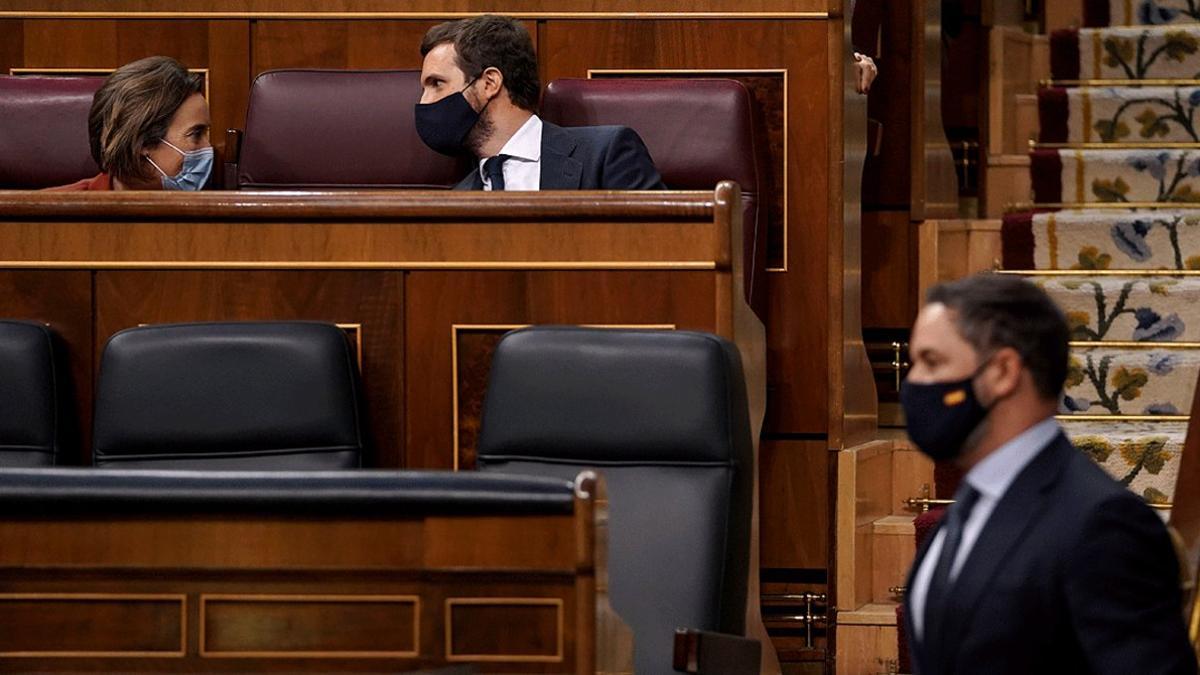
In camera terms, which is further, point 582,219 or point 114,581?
point 582,219

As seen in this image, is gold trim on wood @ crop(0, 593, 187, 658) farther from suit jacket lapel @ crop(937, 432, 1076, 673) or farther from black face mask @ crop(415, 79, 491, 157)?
black face mask @ crop(415, 79, 491, 157)

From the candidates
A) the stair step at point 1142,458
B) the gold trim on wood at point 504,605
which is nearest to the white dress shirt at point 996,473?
the gold trim on wood at point 504,605

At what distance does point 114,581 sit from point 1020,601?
501 millimetres

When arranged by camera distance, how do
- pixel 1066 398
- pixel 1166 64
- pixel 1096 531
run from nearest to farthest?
pixel 1096 531 < pixel 1066 398 < pixel 1166 64

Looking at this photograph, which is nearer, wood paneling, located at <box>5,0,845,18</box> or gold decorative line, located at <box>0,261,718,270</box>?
gold decorative line, located at <box>0,261,718,270</box>

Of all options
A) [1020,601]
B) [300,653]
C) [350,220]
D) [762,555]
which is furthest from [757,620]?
[1020,601]

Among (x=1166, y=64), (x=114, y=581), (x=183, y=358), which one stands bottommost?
(x=114, y=581)

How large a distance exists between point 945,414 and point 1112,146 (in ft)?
→ 5.38

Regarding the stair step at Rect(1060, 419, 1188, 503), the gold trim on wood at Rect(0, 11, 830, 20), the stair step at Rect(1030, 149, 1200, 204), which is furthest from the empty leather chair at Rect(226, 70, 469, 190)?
the stair step at Rect(1030, 149, 1200, 204)

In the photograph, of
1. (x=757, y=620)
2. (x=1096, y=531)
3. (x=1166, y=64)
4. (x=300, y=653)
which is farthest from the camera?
(x=1166, y=64)

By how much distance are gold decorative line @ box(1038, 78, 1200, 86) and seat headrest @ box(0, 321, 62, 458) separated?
1521 millimetres

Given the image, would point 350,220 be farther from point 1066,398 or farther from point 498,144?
point 1066,398

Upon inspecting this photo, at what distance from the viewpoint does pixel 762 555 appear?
6.24ft

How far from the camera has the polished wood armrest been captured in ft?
4.23
